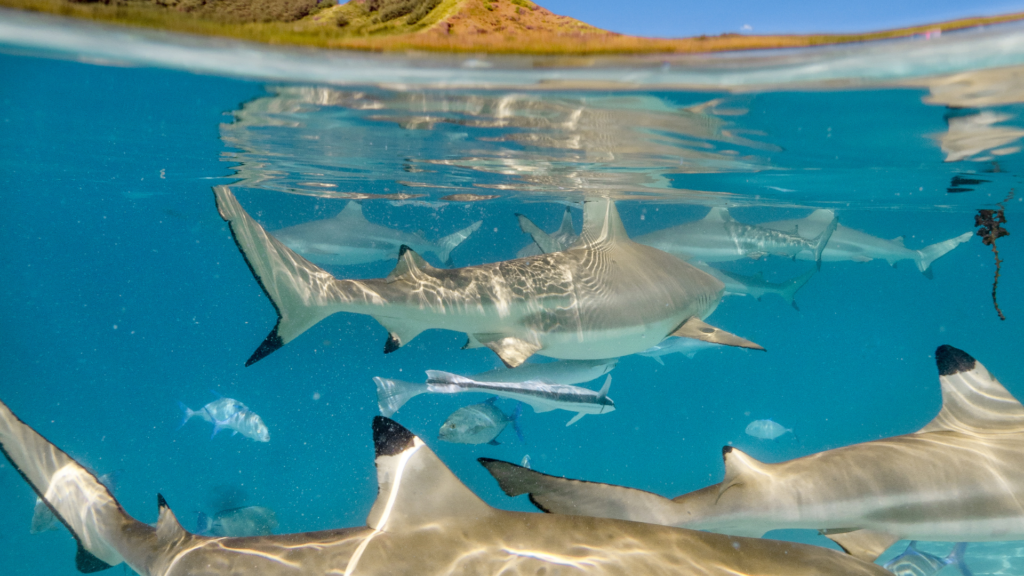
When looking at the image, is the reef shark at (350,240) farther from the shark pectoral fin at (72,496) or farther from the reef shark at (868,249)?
the reef shark at (868,249)

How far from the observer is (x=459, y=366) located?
89.1 ft

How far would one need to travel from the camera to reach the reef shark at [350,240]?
11.4m

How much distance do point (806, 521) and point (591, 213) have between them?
444 cm

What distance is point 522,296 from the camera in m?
5.47

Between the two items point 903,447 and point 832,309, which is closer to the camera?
point 903,447

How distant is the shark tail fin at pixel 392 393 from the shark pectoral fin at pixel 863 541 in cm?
591

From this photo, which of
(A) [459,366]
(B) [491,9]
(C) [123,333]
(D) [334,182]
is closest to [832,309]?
(A) [459,366]

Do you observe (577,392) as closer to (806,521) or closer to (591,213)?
(591,213)

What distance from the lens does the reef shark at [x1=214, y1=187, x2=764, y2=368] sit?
459 cm

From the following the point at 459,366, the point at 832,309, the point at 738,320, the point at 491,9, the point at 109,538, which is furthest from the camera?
the point at 832,309

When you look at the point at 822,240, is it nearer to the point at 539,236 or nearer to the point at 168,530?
the point at 539,236

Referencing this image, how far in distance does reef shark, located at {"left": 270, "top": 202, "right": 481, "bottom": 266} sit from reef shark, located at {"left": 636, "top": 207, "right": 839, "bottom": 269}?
188 inches

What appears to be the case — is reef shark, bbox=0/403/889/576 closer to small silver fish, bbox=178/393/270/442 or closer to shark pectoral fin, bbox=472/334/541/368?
shark pectoral fin, bbox=472/334/541/368

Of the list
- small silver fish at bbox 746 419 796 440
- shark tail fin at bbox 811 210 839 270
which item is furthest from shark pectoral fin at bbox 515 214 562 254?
small silver fish at bbox 746 419 796 440
